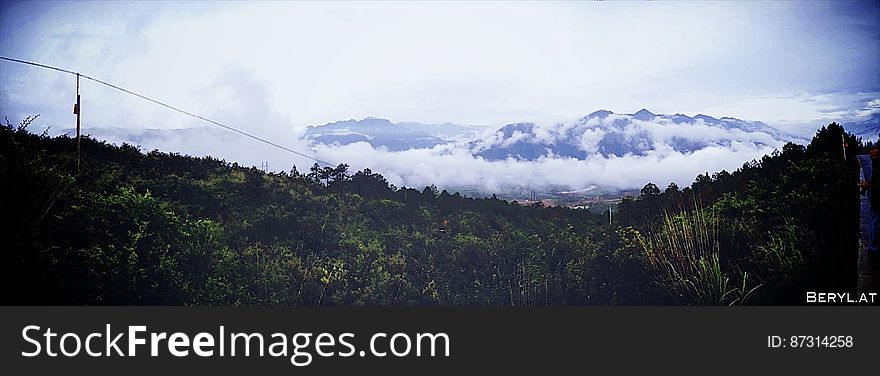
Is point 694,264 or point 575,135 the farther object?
point 575,135

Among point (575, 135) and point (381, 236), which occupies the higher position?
point (575, 135)

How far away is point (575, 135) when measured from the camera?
179 inches

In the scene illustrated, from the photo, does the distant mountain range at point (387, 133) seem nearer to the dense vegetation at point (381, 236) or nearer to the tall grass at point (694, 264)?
the dense vegetation at point (381, 236)

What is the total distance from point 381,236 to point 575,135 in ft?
4.72

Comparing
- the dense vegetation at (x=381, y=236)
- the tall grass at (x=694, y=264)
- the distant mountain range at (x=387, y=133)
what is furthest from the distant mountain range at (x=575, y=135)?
the tall grass at (x=694, y=264)

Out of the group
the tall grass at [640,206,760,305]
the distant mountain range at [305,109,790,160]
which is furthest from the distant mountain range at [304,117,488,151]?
the tall grass at [640,206,760,305]

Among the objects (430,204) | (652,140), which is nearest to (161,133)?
(430,204)

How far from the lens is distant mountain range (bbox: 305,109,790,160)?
444cm

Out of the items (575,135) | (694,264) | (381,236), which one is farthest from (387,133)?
(694,264)

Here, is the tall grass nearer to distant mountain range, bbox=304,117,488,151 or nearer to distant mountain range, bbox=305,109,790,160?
distant mountain range, bbox=305,109,790,160

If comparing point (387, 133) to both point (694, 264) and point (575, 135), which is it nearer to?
point (575, 135)

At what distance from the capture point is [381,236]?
4.55 metres

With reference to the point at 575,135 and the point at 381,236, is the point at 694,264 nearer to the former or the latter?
the point at 575,135

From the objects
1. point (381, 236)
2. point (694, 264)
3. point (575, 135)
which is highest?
point (575, 135)
